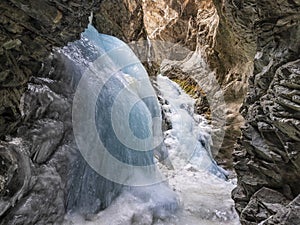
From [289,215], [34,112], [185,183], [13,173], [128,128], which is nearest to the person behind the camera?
[289,215]

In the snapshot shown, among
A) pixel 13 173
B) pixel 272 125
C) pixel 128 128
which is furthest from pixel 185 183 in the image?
pixel 13 173

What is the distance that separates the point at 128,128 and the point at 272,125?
11.3 feet

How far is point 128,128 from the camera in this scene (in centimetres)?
618

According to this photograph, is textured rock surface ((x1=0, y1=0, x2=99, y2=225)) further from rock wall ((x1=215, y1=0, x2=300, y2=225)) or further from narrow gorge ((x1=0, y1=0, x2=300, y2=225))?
rock wall ((x1=215, y1=0, x2=300, y2=225))

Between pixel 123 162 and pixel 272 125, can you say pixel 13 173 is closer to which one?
pixel 123 162

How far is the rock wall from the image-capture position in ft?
9.44

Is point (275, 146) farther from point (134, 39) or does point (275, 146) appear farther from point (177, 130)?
point (134, 39)

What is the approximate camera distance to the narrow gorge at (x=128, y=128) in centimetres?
304

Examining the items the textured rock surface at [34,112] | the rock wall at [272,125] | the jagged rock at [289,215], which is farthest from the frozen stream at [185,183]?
the jagged rock at [289,215]

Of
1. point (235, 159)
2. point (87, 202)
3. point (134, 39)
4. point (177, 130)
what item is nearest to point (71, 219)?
point (87, 202)

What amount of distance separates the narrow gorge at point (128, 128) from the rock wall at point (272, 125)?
1 centimetres

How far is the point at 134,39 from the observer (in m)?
10.3

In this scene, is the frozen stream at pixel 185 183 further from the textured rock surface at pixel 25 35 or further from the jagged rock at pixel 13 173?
the textured rock surface at pixel 25 35

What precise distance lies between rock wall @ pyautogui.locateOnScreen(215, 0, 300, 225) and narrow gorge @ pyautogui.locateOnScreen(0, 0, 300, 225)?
1 centimetres
